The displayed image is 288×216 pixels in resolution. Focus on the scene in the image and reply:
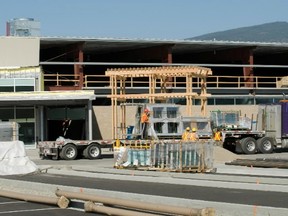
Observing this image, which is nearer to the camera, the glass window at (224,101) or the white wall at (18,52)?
the white wall at (18,52)

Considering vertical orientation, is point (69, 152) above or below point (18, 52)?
below

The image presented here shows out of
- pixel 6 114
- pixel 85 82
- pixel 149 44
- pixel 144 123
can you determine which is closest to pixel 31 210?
pixel 144 123

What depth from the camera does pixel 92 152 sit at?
34906mm

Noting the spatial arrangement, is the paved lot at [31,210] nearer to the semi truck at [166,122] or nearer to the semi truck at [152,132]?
the semi truck at [152,132]

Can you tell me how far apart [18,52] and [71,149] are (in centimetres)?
1516

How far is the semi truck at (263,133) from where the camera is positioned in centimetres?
3791

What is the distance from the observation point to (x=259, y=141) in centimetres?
3803

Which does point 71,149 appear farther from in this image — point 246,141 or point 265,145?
point 265,145

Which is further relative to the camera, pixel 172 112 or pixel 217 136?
pixel 217 136

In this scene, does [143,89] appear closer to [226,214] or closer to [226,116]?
[226,116]

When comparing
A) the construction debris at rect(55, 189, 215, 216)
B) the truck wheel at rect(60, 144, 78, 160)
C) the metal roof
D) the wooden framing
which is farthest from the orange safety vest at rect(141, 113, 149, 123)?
the metal roof

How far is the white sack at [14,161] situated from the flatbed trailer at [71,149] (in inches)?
342

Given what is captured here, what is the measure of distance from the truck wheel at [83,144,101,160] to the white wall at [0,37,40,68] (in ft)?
45.7

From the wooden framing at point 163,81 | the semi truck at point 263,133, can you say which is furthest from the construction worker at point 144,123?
the semi truck at point 263,133
